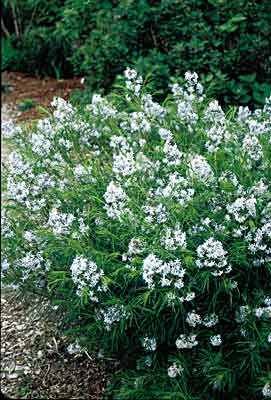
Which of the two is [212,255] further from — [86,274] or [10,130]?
[10,130]

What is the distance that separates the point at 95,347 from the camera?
4184 mm

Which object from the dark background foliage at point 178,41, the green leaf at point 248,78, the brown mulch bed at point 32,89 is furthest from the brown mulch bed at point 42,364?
the brown mulch bed at point 32,89

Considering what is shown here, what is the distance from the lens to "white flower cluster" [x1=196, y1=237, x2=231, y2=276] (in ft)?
10.5

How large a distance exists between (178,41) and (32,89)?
323 cm

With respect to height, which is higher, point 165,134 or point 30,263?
point 165,134

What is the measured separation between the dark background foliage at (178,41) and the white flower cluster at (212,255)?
2.95 metres

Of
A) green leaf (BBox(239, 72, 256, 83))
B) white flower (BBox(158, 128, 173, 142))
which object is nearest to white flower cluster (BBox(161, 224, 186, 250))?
white flower (BBox(158, 128, 173, 142))

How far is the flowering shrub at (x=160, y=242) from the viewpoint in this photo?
337 cm

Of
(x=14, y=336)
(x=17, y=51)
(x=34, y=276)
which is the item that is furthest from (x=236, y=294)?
(x=17, y=51)

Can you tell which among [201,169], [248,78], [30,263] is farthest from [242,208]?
[248,78]

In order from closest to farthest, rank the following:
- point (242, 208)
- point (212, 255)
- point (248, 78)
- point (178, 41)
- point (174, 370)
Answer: point (212, 255), point (242, 208), point (174, 370), point (248, 78), point (178, 41)

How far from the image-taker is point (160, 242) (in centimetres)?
340

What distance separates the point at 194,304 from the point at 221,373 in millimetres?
339

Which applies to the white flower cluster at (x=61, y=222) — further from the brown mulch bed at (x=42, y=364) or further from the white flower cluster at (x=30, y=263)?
the brown mulch bed at (x=42, y=364)
